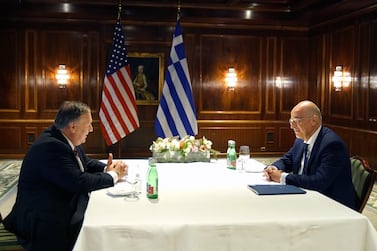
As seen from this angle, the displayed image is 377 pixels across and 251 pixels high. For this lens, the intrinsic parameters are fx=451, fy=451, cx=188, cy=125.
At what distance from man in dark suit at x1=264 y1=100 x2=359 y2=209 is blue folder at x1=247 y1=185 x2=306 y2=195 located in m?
0.14

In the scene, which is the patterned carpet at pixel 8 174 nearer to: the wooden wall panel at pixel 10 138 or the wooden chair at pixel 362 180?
the wooden wall panel at pixel 10 138

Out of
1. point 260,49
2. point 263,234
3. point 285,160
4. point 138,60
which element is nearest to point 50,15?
point 138,60

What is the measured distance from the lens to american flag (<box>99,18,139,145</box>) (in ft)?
23.2

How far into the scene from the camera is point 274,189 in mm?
2902

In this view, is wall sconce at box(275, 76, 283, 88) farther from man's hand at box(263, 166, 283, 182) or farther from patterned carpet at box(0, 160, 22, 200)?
man's hand at box(263, 166, 283, 182)

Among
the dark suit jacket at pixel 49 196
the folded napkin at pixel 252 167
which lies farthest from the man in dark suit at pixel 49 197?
the folded napkin at pixel 252 167

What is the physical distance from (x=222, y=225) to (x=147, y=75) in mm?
7633

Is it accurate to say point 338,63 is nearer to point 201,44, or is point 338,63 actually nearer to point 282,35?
point 282,35

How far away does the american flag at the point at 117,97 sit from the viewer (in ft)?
23.2

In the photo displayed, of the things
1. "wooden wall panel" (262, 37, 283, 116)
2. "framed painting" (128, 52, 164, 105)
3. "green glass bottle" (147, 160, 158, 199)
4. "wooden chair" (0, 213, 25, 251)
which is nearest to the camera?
"green glass bottle" (147, 160, 158, 199)

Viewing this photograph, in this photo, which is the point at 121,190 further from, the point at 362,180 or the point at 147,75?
the point at 147,75

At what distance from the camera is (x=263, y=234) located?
2.26 m

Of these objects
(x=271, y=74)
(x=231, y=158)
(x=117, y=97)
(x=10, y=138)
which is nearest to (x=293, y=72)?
(x=271, y=74)

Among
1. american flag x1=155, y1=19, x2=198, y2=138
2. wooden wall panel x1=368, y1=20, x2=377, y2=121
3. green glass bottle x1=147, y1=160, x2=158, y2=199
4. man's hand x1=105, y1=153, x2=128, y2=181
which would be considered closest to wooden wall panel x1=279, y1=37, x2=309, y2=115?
wooden wall panel x1=368, y1=20, x2=377, y2=121
